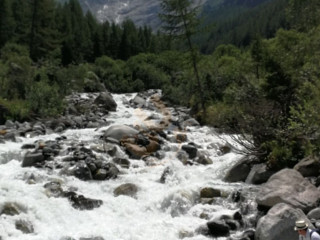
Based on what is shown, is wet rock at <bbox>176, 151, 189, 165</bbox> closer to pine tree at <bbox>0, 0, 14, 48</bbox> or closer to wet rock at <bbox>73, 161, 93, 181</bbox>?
wet rock at <bbox>73, 161, 93, 181</bbox>

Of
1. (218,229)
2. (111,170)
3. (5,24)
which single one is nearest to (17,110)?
(111,170)

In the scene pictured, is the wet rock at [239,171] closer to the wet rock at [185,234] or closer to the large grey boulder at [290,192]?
the large grey boulder at [290,192]

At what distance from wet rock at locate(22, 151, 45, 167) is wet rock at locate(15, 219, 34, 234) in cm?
489

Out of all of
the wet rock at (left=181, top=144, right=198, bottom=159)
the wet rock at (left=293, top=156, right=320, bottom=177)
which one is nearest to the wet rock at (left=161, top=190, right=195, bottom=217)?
the wet rock at (left=293, top=156, right=320, bottom=177)

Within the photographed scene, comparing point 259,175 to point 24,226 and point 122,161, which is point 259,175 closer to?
point 122,161

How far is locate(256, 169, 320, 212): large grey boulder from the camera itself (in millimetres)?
10164

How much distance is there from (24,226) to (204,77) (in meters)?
22.5

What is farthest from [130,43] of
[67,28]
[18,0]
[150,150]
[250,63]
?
[150,150]

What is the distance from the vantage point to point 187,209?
12023 mm

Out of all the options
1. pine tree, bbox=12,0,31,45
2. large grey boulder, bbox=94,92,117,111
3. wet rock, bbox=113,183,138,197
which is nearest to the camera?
wet rock, bbox=113,183,138,197

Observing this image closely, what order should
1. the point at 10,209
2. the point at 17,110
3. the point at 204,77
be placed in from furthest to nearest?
the point at 204,77, the point at 17,110, the point at 10,209

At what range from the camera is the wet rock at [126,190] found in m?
13.1

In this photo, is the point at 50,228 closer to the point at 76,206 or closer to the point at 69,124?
the point at 76,206

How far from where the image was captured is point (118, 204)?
12.3 metres
